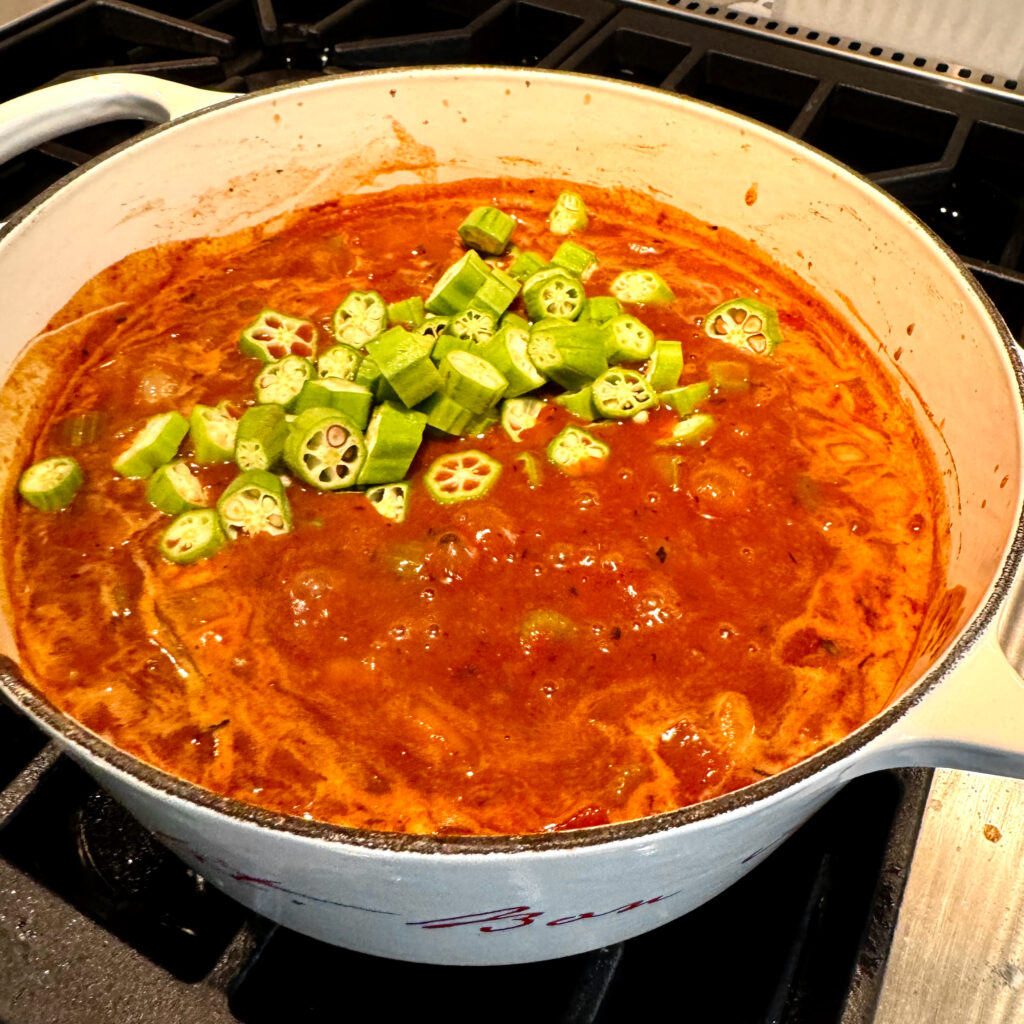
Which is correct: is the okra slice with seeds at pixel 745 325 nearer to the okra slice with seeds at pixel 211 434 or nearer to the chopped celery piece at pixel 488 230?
the chopped celery piece at pixel 488 230

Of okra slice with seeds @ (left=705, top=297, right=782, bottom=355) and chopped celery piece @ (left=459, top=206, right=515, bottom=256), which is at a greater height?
chopped celery piece @ (left=459, top=206, right=515, bottom=256)

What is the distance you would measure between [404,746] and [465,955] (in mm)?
303

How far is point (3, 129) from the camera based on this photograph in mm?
1796

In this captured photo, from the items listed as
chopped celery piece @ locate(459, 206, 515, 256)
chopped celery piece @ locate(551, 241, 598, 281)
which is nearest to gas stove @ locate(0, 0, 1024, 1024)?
chopped celery piece @ locate(551, 241, 598, 281)

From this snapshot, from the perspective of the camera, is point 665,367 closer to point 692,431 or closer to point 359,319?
point 692,431

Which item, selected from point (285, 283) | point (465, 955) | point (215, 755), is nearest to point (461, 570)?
point (215, 755)

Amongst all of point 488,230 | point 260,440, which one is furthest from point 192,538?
point 488,230

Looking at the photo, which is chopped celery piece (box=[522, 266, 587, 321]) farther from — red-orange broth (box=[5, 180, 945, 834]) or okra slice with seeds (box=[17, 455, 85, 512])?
okra slice with seeds (box=[17, 455, 85, 512])

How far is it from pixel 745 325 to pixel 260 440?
1099 mm

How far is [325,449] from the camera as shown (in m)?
1.81

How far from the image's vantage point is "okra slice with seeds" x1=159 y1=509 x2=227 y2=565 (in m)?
1.69

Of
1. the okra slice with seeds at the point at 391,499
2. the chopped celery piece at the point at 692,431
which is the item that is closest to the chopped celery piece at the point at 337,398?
the okra slice with seeds at the point at 391,499

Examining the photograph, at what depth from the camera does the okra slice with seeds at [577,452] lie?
1.84m

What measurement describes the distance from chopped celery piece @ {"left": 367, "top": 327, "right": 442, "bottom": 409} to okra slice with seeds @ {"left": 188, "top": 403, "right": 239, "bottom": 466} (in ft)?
1.05
